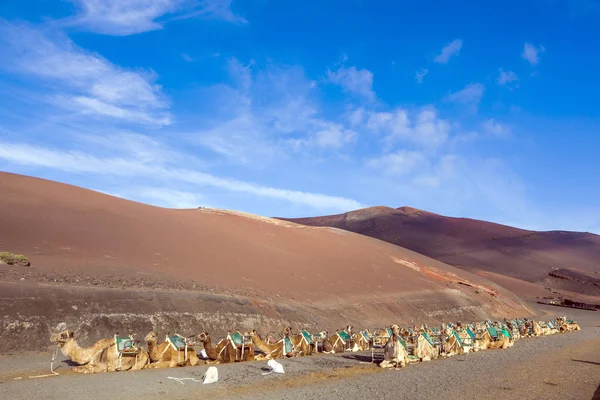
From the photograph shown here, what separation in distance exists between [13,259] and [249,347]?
12.2 m

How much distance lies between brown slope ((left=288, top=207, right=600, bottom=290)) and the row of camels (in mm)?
69927

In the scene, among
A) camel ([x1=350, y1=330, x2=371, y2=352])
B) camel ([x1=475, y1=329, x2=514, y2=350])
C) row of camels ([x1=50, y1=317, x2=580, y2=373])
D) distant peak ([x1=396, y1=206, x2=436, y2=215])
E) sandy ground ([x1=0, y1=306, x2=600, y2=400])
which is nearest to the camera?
sandy ground ([x1=0, y1=306, x2=600, y2=400])

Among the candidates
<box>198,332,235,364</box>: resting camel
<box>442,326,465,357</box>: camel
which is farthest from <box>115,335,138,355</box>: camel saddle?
<box>442,326,465,357</box>: camel

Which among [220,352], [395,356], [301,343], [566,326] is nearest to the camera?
[395,356]

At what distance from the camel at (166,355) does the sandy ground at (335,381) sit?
1.44 ft

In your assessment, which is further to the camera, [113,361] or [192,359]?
[192,359]

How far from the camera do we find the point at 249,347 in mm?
18641

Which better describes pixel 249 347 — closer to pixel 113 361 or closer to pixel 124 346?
pixel 124 346

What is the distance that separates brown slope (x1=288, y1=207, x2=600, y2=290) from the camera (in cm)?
9950

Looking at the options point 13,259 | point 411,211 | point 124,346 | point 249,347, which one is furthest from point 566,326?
point 411,211

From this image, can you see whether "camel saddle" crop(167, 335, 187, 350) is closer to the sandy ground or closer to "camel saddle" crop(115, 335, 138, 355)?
the sandy ground

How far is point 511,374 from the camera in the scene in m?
16.4

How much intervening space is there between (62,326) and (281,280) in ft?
59.1

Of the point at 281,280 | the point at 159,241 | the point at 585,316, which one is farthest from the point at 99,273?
the point at 585,316
